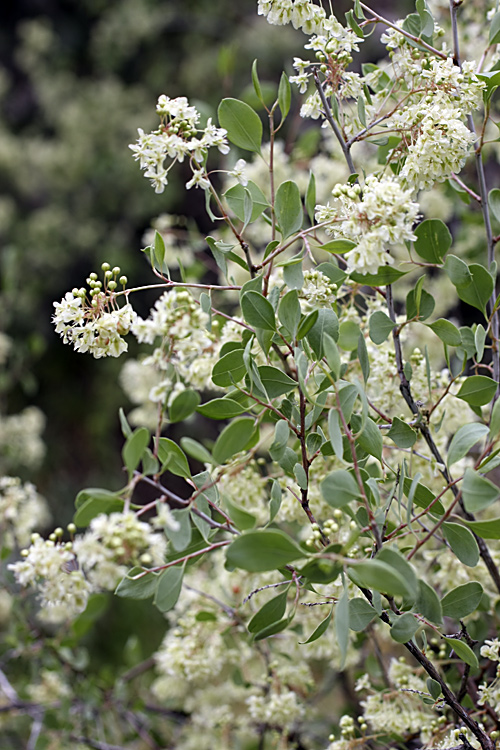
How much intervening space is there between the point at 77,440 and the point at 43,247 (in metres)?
0.85

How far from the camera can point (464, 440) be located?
400 millimetres

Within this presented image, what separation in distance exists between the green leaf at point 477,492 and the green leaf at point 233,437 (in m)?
0.13

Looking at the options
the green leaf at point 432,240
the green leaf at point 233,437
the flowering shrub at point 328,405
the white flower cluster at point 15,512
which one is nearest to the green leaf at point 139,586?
the flowering shrub at point 328,405

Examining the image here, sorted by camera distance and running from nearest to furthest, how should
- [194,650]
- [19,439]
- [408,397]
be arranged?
[408,397]
[194,650]
[19,439]

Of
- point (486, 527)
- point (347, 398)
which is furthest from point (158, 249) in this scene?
point (486, 527)

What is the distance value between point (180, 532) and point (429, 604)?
0.18m

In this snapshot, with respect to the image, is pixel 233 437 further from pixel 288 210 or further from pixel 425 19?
pixel 425 19

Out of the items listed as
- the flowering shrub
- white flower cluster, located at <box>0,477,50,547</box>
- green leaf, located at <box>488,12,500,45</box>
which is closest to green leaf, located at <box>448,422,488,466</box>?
the flowering shrub

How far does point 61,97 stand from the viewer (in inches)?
101

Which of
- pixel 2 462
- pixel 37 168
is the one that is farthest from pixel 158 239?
pixel 37 168

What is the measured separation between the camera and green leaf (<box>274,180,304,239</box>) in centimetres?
45

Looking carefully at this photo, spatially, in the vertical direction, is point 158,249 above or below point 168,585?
above

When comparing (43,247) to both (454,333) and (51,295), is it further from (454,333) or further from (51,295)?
(454,333)

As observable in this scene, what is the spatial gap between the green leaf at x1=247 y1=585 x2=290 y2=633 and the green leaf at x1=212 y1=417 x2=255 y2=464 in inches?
4.6
